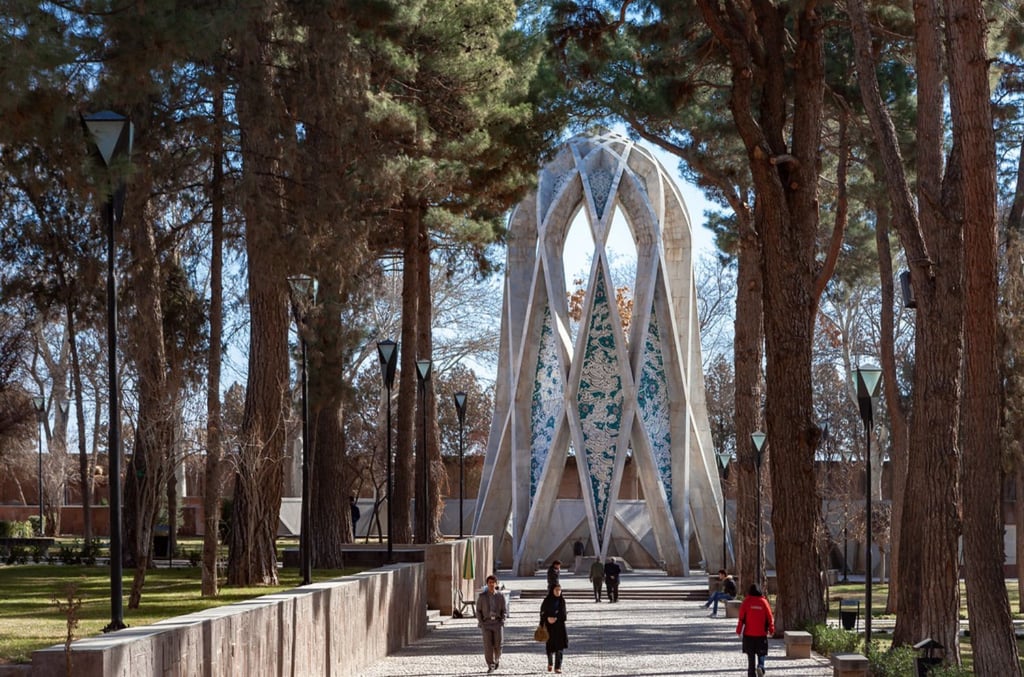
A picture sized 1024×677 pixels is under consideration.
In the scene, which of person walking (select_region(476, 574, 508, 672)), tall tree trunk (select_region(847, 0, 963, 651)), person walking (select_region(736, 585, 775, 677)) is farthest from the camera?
person walking (select_region(476, 574, 508, 672))

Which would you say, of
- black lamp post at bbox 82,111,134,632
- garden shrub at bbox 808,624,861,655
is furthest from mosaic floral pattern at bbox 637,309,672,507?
black lamp post at bbox 82,111,134,632

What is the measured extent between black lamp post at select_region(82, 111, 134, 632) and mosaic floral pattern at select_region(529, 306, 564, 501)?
83.1ft

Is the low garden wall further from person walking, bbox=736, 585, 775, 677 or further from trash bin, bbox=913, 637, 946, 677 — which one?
trash bin, bbox=913, 637, 946, 677

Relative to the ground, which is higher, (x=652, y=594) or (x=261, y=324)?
(x=261, y=324)

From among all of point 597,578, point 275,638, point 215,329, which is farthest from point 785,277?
point 597,578

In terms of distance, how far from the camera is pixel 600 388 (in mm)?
35812

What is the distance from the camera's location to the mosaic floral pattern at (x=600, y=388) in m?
35.5

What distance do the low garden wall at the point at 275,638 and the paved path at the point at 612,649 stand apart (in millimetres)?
451

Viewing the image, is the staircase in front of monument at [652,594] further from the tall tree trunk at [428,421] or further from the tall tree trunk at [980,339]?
the tall tree trunk at [980,339]

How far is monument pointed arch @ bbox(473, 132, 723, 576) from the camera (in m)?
35.2

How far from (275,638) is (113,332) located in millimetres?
2623

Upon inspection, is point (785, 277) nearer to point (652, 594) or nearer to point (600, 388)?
point (652, 594)

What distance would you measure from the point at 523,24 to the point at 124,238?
22.1 feet

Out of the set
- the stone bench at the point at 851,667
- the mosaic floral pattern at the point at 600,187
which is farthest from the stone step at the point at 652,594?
the stone bench at the point at 851,667
